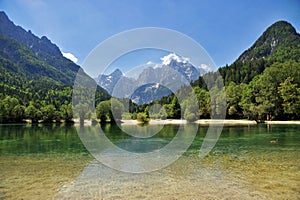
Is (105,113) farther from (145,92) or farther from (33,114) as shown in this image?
(33,114)

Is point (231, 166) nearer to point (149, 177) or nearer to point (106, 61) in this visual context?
point (149, 177)

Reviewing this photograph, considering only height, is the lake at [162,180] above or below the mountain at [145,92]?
below

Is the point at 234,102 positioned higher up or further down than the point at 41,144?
higher up

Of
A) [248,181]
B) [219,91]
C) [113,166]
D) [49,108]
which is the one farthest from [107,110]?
[248,181]

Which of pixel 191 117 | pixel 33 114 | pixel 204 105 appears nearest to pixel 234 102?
pixel 204 105

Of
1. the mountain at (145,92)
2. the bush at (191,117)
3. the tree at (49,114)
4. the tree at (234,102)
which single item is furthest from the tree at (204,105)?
the tree at (49,114)

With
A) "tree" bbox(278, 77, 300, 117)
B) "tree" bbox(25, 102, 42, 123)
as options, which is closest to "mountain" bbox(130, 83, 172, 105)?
"tree" bbox(278, 77, 300, 117)

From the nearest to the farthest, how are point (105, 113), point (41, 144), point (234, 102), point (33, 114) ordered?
1. point (41, 144)
2. point (234, 102)
3. point (105, 113)
4. point (33, 114)

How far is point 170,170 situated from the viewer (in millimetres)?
13211

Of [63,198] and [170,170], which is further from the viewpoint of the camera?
[170,170]

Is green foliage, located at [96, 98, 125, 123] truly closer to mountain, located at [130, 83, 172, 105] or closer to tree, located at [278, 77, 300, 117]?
mountain, located at [130, 83, 172, 105]

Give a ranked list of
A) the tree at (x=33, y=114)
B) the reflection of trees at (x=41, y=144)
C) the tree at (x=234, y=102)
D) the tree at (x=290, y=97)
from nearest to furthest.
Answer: the reflection of trees at (x=41, y=144)
the tree at (x=290, y=97)
the tree at (x=234, y=102)
the tree at (x=33, y=114)

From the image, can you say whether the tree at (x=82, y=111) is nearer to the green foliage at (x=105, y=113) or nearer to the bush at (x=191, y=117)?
the green foliage at (x=105, y=113)

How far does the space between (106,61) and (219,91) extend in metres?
70.6
